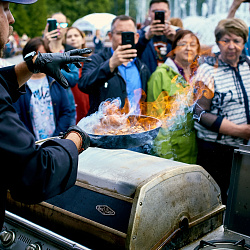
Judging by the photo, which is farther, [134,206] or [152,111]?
[152,111]

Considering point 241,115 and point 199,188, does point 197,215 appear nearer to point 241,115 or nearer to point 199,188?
point 199,188

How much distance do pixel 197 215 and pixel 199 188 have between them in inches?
6.3

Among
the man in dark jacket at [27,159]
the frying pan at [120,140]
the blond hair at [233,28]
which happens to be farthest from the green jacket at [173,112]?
the man in dark jacket at [27,159]

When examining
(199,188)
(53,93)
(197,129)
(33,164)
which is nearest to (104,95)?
(53,93)

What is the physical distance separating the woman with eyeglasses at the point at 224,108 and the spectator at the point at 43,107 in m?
1.47

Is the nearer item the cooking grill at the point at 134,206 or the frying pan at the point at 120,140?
the cooking grill at the point at 134,206

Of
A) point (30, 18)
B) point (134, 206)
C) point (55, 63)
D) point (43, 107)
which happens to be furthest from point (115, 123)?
point (30, 18)

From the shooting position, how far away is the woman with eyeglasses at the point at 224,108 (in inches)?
116

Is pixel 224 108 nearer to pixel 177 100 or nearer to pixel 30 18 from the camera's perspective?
pixel 177 100

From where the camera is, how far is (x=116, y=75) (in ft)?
10.8

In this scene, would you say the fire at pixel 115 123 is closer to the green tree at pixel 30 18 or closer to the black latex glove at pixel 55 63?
the black latex glove at pixel 55 63

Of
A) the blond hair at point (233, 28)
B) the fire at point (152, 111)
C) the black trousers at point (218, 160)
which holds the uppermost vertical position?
the blond hair at point (233, 28)

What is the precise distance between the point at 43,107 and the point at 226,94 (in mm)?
1880

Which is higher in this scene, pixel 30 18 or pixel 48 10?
pixel 48 10
